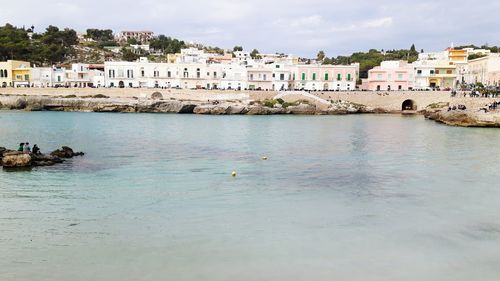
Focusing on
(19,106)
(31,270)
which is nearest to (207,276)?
(31,270)

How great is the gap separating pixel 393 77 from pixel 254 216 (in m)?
65.1

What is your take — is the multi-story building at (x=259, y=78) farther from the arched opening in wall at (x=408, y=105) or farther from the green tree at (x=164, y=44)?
the green tree at (x=164, y=44)

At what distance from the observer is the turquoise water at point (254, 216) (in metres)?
9.86

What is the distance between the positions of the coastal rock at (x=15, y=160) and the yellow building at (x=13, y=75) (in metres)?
60.1

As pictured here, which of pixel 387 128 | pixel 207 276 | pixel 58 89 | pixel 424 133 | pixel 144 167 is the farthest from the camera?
pixel 58 89

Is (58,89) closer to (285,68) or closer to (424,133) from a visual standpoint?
(285,68)

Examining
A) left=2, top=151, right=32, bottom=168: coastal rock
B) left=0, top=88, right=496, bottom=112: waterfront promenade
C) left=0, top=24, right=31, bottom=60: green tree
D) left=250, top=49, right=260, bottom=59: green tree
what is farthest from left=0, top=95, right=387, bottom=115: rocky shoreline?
left=250, top=49, right=260, bottom=59: green tree

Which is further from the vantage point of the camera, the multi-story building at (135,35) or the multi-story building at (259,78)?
the multi-story building at (135,35)

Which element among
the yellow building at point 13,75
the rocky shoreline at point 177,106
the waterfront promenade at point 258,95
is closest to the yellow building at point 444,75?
the waterfront promenade at point 258,95

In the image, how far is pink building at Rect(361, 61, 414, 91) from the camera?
72500 mm

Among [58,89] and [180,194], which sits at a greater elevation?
[58,89]

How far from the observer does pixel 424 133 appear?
37.1m

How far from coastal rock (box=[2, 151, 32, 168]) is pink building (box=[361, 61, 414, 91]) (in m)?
61.0

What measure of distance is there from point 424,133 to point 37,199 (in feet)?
101
